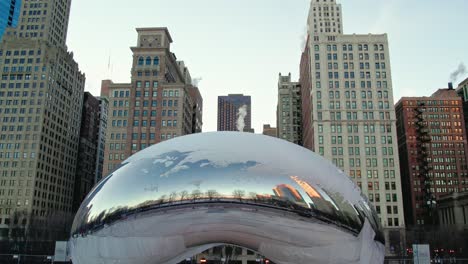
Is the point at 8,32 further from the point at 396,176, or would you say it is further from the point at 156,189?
the point at 156,189

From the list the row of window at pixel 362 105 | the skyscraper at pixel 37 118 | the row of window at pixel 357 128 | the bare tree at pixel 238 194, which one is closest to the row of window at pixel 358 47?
the row of window at pixel 362 105

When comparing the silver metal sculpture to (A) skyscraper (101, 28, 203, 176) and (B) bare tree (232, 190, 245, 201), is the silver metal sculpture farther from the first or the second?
(A) skyscraper (101, 28, 203, 176)

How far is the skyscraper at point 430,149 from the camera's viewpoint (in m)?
122

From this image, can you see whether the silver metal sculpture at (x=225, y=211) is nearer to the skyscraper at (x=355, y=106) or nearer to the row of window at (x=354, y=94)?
the skyscraper at (x=355, y=106)

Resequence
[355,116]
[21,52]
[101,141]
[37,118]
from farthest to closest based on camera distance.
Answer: [101,141], [21,52], [37,118], [355,116]

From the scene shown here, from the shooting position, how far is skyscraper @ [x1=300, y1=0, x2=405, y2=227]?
8450cm

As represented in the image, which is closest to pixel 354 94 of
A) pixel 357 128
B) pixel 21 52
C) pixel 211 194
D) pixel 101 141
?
pixel 357 128

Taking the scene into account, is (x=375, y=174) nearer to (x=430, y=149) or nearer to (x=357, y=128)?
(x=357, y=128)

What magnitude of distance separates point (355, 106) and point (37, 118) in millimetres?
80402

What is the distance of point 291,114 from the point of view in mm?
143125

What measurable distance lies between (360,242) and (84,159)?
136267 millimetres

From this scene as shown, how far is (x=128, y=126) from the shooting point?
9350cm

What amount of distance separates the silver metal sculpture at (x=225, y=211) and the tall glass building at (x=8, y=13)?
482 feet

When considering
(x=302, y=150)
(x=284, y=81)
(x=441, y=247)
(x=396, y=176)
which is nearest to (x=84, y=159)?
(x=284, y=81)
